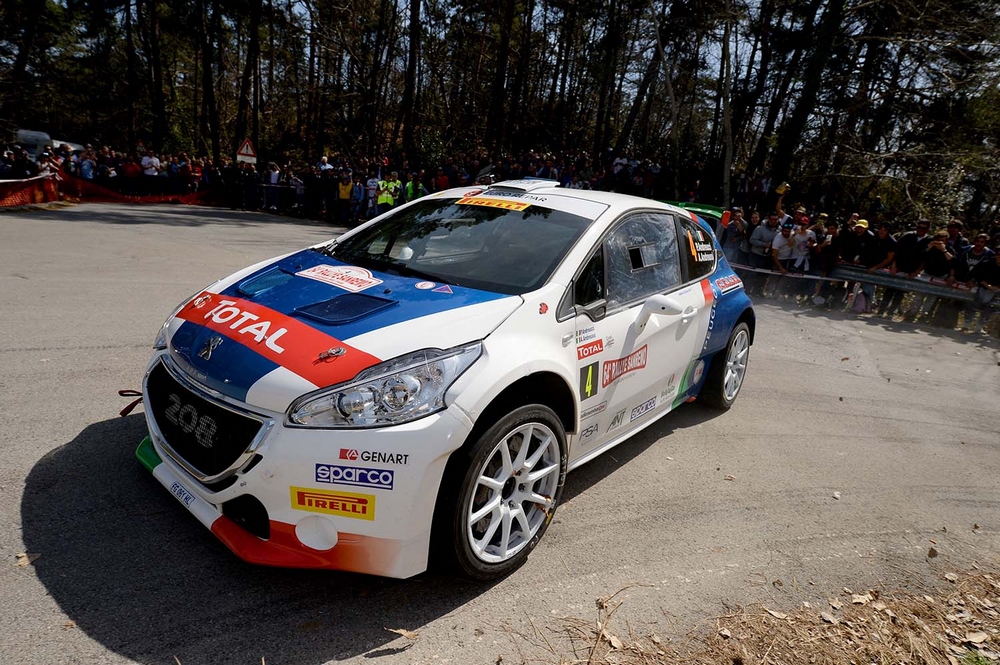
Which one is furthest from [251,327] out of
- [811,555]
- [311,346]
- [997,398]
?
[997,398]

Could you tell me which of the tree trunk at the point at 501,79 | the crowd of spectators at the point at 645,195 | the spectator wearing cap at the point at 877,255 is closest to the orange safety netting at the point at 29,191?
the crowd of spectators at the point at 645,195

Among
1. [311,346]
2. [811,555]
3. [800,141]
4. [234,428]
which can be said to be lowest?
[811,555]

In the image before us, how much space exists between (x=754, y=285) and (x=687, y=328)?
990 centimetres

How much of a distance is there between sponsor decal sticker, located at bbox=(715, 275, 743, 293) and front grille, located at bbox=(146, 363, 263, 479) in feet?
12.8

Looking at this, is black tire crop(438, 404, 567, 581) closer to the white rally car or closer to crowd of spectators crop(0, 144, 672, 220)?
the white rally car

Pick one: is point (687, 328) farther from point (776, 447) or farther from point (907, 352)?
point (907, 352)

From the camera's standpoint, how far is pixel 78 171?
20.6m

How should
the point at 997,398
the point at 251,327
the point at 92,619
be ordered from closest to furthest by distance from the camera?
the point at 92,619, the point at 251,327, the point at 997,398

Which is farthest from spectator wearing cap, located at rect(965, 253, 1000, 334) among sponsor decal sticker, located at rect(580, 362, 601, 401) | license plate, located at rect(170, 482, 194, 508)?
license plate, located at rect(170, 482, 194, 508)

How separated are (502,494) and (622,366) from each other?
1153 millimetres

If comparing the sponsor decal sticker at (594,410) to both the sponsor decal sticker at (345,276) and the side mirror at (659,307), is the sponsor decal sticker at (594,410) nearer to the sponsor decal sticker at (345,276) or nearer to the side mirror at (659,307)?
the side mirror at (659,307)

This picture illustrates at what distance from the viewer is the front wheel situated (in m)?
2.91

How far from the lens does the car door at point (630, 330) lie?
368 centimetres

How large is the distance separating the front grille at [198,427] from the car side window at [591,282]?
1844 millimetres
